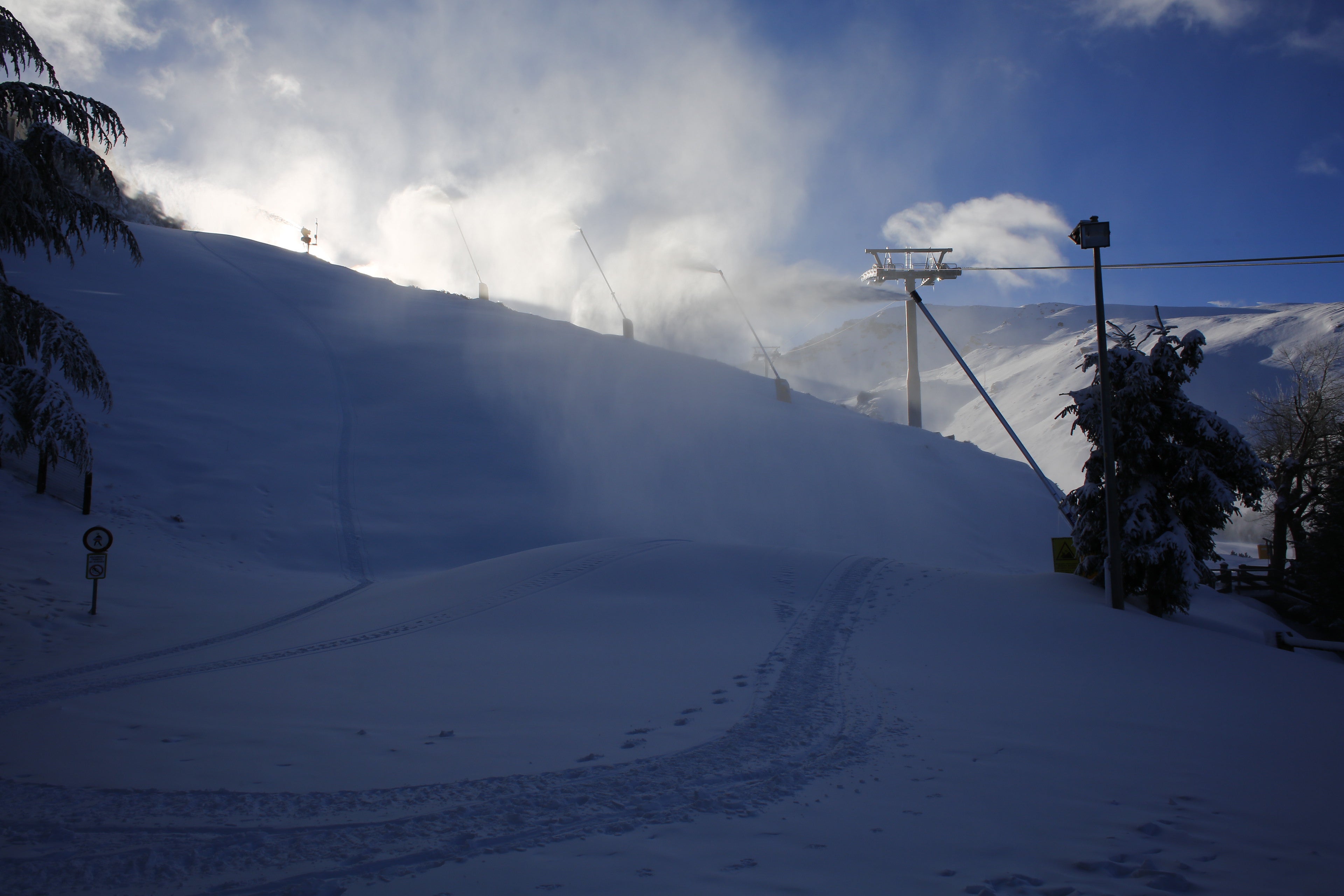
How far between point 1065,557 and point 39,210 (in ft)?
66.1

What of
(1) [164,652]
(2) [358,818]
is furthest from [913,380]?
(2) [358,818]

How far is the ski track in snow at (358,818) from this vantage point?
3.82 metres

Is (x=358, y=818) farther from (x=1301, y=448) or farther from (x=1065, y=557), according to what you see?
(x=1301, y=448)

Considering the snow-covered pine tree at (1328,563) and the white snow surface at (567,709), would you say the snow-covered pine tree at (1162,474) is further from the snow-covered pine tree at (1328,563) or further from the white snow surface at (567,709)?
the snow-covered pine tree at (1328,563)

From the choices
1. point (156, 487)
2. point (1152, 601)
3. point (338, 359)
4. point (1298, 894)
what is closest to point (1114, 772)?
point (1298, 894)

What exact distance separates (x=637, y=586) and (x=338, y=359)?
27282mm

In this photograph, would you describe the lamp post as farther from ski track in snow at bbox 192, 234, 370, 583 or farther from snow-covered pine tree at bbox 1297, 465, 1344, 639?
ski track in snow at bbox 192, 234, 370, 583

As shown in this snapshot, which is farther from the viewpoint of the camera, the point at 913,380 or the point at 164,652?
the point at 913,380

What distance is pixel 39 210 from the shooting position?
10000mm

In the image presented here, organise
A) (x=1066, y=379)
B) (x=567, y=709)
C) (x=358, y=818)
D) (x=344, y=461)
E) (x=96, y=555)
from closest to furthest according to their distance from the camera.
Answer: (x=358, y=818) < (x=567, y=709) < (x=96, y=555) < (x=344, y=461) < (x=1066, y=379)

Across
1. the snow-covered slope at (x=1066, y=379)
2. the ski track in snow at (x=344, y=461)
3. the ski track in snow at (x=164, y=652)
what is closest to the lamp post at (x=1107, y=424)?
the ski track in snow at (x=164, y=652)

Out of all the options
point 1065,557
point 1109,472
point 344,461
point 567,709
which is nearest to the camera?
point 567,709

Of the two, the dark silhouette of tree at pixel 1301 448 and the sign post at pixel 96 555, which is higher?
the dark silhouette of tree at pixel 1301 448

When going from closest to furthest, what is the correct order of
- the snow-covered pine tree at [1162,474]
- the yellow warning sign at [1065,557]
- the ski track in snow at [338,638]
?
the ski track in snow at [338,638] → the snow-covered pine tree at [1162,474] → the yellow warning sign at [1065,557]
